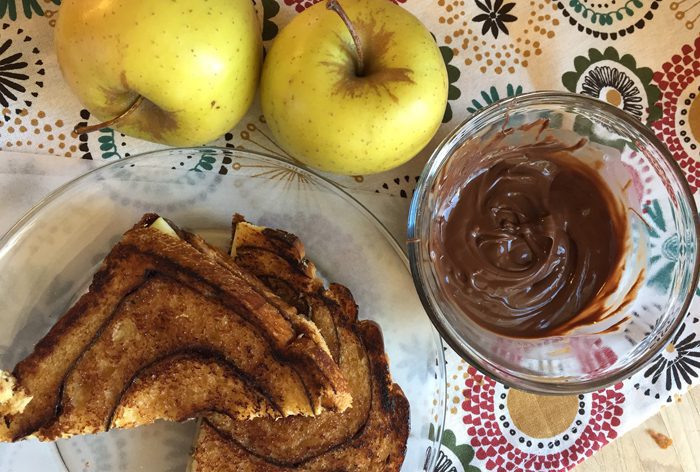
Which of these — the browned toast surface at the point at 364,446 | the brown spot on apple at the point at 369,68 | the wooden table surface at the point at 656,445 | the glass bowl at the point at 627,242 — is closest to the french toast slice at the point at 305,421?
the browned toast surface at the point at 364,446

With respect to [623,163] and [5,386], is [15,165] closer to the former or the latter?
[5,386]

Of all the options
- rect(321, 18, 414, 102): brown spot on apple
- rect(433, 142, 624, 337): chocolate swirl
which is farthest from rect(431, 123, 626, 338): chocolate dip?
rect(321, 18, 414, 102): brown spot on apple

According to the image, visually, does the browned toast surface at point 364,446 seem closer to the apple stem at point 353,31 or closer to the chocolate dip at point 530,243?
the chocolate dip at point 530,243

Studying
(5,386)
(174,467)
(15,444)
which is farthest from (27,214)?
(174,467)

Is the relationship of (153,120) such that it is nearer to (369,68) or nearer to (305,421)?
(369,68)

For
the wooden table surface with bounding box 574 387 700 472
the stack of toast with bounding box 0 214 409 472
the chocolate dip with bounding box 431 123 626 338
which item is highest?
the chocolate dip with bounding box 431 123 626 338

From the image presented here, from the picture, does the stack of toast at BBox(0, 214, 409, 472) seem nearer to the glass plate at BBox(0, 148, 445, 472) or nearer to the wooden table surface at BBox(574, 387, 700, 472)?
the glass plate at BBox(0, 148, 445, 472)

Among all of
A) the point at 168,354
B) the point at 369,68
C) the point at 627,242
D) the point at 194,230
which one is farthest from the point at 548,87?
the point at 168,354
